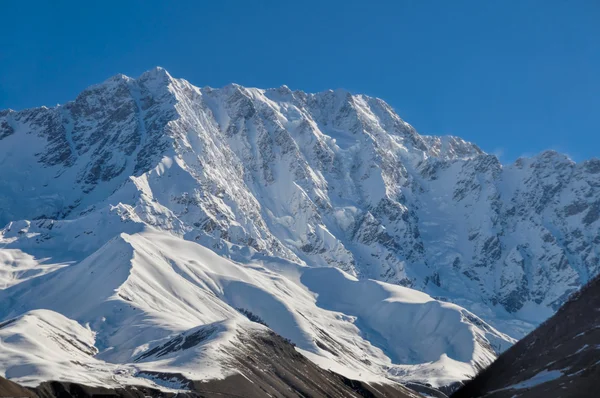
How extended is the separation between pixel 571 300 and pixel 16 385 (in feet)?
383

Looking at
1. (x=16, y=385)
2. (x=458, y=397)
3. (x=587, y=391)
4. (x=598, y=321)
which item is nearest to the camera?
(x=587, y=391)

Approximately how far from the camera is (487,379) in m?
121

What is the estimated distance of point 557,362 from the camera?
4262 inches

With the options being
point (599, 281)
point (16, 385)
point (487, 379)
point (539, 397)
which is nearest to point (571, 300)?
point (599, 281)

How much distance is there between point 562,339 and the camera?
4486 inches

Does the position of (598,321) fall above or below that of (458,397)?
above

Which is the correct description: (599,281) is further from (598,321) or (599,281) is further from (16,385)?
(16,385)

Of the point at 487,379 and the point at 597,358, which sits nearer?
the point at 597,358

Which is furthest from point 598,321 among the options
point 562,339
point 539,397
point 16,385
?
point 16,385

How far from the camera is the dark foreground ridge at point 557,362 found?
10088cm

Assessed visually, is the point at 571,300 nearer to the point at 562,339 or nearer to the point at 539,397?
the point at 562,339

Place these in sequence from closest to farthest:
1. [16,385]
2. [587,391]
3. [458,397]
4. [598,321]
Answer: [587,391]
[598,321]
[458,397]
[16,385]

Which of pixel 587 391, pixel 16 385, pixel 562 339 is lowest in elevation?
pixel 16 385

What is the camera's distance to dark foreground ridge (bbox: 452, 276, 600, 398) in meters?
101
